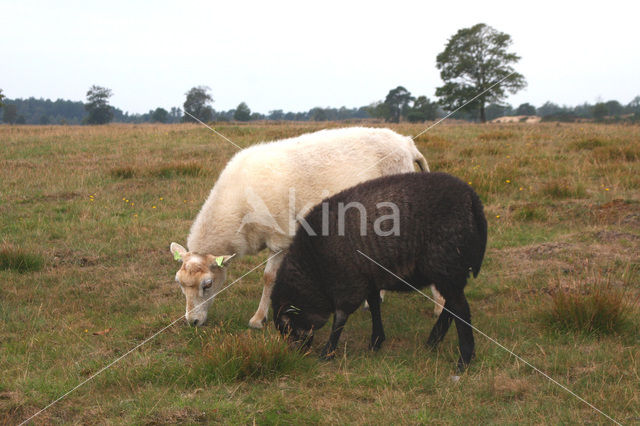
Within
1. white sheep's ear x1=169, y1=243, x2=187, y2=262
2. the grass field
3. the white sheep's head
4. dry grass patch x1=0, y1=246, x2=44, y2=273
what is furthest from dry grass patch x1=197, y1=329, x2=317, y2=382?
dry grass patch x1=0, y1=246, x2=44, y2=273

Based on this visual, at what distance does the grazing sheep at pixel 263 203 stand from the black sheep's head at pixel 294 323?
2.28 ft

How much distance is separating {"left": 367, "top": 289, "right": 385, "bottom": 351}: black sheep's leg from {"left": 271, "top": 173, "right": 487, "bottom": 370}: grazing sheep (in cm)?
3

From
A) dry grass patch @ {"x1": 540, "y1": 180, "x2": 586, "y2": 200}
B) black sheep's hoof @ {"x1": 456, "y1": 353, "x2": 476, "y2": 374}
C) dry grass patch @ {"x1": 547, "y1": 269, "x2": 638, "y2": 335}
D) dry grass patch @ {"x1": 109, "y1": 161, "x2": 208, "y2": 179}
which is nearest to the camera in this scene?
black sheep's hoof @ {"x1": 456, "y1": 353, "x2": 476, "y2": 374}

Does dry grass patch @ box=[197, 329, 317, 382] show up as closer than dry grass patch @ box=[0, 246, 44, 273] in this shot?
Yes

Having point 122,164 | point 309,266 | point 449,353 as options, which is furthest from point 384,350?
point 122,164

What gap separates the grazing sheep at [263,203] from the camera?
5410 millimetres

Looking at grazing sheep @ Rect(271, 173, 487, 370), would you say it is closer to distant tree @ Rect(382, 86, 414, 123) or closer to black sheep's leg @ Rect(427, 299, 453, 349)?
black sheep's leg @ Rect(427, 299, 453, 349)

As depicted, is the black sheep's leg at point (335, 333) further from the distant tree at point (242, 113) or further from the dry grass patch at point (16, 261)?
the distant tree at point (242, 113)

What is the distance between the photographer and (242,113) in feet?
208

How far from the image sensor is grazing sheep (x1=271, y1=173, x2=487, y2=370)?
443 centimetres

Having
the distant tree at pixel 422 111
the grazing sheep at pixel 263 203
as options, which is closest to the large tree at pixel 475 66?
the distant tree at pixel 422 111

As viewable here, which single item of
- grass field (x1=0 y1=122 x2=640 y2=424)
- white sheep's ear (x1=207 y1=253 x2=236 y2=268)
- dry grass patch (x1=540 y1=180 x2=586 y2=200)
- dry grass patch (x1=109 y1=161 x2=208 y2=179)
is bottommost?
grass field (x1=0 y1=122 x2=640 y2=424)

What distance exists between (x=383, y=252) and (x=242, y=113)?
61.1 meters

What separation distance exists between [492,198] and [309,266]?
5447 mm
